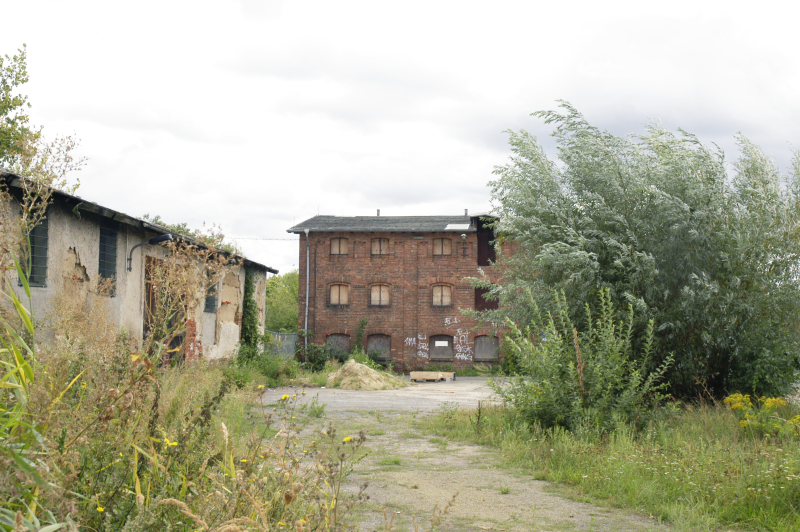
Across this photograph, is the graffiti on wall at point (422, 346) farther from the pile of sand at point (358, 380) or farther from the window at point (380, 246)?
the pile of sand at point (358, 380)

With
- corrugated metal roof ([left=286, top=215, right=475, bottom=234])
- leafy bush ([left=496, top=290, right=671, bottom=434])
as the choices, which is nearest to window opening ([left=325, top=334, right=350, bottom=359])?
corrugated metal roof ([left=286, top=215, right=475, bottom=234])

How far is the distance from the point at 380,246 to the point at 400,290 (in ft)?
7.97

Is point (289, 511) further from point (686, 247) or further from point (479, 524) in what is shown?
point (686, 247)

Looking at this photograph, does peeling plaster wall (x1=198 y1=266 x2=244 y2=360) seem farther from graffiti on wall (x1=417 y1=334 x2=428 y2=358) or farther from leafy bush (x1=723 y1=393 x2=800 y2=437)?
leafy bush (x1=723 y1=393 x2=800 y2=437)

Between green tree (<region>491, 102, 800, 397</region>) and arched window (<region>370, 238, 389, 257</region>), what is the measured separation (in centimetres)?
1963

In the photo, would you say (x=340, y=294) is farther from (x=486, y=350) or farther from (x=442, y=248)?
(x=486, y=350)

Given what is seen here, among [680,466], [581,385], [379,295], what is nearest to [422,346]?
[379,295]

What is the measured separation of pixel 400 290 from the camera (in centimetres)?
3020

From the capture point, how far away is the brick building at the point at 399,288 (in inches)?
1175

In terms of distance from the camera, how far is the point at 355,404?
46.4 ft

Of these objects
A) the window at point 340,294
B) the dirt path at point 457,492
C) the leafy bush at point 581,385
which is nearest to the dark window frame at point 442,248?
the window at point 340,294

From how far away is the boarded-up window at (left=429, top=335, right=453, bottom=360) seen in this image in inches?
1174

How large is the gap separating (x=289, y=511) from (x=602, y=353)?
6.16m

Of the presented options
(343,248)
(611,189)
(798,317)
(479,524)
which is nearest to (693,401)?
(798,317)
